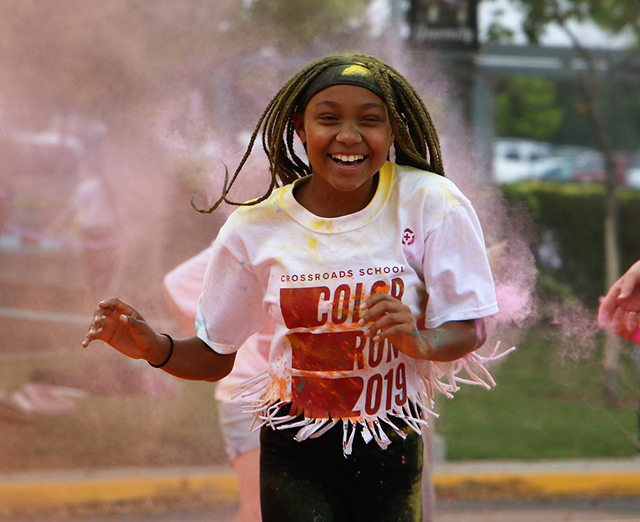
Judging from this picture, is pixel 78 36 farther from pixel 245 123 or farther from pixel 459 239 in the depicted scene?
pixel 459 239

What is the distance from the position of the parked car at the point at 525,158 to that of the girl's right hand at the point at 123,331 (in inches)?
518

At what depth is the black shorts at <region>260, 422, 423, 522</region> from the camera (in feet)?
7.44

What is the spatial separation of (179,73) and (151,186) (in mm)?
808

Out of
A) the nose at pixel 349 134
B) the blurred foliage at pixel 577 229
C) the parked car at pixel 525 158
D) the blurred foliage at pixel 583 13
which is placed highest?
the parked car at pixel 525 158

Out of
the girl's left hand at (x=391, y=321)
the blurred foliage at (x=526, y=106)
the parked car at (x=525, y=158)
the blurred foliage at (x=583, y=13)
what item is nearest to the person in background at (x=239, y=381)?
the girl's left hand at (x=391, y=321)

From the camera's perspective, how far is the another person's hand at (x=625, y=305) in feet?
9.52

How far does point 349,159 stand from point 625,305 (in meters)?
1.10

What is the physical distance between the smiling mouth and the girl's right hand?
0.58 metres

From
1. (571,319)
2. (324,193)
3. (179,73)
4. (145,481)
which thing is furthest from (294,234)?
(179,73)

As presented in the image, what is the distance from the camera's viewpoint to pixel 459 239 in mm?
2270

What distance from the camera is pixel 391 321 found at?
2033 mm

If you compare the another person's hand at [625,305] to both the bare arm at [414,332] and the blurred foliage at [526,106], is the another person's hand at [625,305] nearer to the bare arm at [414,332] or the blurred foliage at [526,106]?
the bare arm at [414,332]

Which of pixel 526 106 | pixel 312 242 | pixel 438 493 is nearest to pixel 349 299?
pixel 312 242

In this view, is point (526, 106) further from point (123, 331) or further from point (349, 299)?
point (123, 331)
